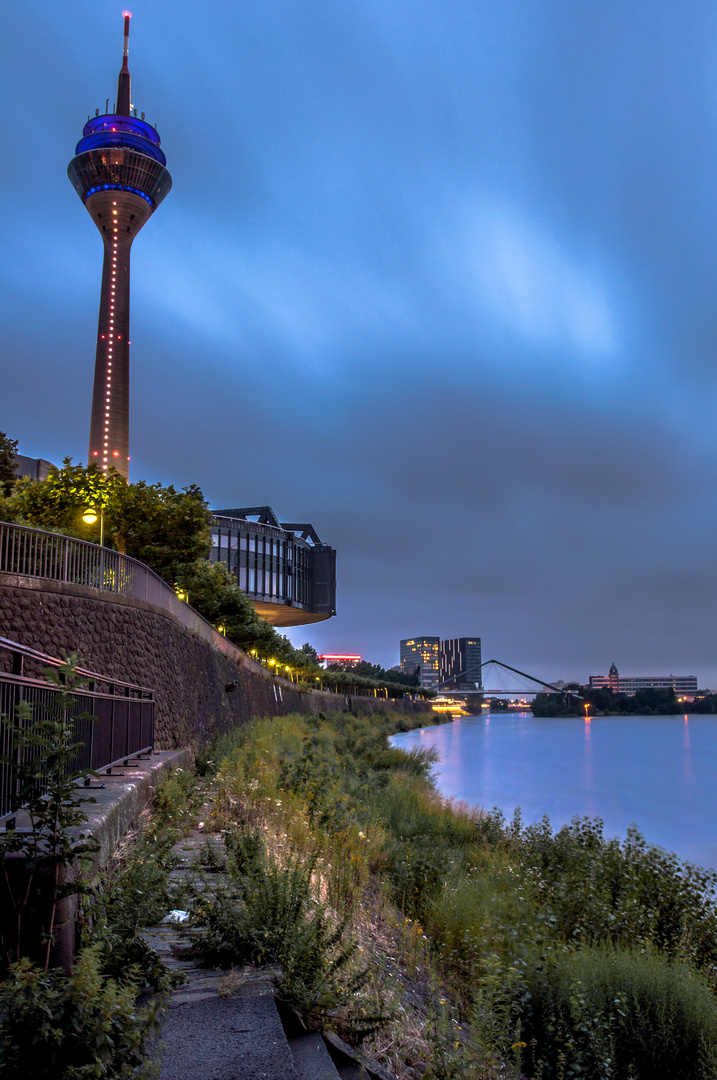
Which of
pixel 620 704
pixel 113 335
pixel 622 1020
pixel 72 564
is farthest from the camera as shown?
pixel 620 704

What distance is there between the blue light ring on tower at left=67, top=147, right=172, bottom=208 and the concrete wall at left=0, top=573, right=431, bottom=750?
261ft

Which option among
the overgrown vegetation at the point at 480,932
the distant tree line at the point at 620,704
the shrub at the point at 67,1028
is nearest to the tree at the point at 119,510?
the overgrown vegetation at the point at 480,932

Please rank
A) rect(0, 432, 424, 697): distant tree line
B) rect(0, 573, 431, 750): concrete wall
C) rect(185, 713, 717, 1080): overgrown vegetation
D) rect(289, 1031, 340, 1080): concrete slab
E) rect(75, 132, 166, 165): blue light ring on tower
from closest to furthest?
rect(289, 1031, 340, 1080): concrete slab
rect(185, 713, 717, 1080): overgrown vegetation
rect(0, 573, 431, 750): concrete wall
rect(0, 432, 424, 697): distant tree line
rect(75, 132, 166, 165): blue light ring on tower

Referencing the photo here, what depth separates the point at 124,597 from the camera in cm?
1563

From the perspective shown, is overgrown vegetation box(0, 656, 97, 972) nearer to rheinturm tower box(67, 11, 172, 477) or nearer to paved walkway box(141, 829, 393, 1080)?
paved walkway box(141, 829, 393, 1080)

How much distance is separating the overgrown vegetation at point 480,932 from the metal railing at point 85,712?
1.45 metres

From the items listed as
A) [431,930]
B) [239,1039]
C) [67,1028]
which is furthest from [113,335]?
[67,1028]

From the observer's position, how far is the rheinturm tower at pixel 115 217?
260 ft

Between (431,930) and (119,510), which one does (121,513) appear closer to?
(119,510)

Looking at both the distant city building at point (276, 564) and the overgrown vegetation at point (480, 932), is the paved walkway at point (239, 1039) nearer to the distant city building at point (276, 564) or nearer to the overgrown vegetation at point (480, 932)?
the overgrown vegetation at point (480, 932)

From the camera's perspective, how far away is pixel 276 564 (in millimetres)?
98125

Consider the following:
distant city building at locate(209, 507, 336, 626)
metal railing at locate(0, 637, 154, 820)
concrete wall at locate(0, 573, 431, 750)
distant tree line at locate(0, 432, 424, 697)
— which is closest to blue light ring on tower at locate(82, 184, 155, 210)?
distant city building at locate(209, 507, 336, 626)

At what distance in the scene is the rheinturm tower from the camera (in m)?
79.2

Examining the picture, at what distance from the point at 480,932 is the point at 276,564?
91365 mm
